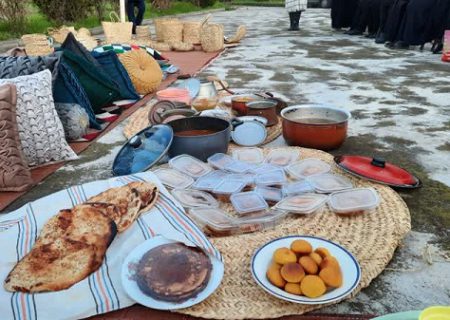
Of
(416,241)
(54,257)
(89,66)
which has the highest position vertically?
(89,66)

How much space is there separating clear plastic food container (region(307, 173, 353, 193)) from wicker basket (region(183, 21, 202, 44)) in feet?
19.2

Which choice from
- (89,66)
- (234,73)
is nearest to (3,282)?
(89,66)

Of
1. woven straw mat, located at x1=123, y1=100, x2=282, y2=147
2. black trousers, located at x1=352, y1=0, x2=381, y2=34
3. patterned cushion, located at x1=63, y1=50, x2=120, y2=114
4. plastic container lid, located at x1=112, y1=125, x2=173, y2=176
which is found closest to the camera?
plastic container lid, located at x1=112, y1=125, x2=173, y2=176

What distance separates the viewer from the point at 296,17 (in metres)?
9.52

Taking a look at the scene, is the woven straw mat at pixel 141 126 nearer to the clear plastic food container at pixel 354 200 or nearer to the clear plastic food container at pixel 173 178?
the clear plastic food container at pixel 173 178

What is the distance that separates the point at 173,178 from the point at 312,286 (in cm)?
109

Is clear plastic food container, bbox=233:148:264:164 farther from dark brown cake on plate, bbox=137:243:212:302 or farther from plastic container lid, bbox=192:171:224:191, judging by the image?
dark brown cake on plate, bbox=137:243:212:302

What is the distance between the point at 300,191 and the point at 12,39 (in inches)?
314

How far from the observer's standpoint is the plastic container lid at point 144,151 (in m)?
2.36

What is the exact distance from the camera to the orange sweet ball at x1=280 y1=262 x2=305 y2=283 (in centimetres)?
144

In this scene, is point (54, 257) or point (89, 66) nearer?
point (54, 257)

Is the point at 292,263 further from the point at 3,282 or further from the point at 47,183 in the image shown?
the point at 47,183

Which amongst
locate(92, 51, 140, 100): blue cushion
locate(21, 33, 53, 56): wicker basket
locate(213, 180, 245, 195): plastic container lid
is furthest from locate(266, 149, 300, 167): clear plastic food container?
locate(21, 33, 53, 56): wicker basket

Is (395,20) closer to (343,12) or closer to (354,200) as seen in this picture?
(343,12)
